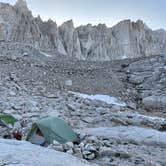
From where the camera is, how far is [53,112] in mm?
17219

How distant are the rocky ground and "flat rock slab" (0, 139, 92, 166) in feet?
0.53

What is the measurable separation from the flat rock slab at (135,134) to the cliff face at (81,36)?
50606mm

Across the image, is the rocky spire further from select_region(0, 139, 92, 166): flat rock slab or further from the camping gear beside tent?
select_region(0, 139, 92, 166): flat rock slab

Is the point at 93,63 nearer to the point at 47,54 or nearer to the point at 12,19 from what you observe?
the point at 47,54

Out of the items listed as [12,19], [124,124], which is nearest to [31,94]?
[124,124]

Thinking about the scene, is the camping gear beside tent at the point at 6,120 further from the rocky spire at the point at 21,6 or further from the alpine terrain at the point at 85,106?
the rocky spire at the point at 21,6

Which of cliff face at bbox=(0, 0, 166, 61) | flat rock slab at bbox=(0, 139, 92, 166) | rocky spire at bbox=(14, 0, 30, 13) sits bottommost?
flat rock slab at bbox=(0, 139, 92, 166)

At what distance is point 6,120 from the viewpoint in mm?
15078

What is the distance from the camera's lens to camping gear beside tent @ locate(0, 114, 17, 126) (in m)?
14.9

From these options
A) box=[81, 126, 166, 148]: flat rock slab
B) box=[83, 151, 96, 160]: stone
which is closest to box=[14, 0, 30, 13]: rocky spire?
box=[81, 126, 166, 148]: flat rock slab

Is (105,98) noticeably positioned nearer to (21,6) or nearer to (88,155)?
(88,155)

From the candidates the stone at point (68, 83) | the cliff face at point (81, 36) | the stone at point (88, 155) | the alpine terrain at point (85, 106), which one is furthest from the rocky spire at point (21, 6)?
the stone at point (88, 155)

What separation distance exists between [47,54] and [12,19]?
41.7 metres

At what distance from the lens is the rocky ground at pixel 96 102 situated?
433 inches
